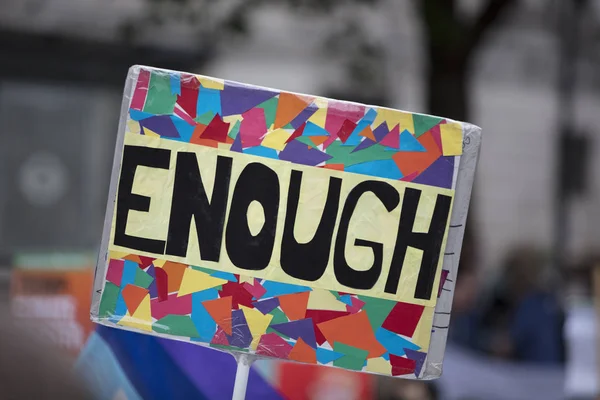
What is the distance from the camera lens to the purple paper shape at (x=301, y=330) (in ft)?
7.09

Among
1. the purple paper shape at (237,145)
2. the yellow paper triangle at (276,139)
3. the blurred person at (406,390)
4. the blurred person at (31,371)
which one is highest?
the yellow paper triangle at (276,139)

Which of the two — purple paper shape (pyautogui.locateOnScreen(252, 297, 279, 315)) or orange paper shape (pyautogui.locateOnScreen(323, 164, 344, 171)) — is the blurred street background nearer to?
purple paper shape (pyautogui.locateOnScreen(252, 297, 279, 315))

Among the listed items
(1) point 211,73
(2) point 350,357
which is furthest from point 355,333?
(1) point 211,73

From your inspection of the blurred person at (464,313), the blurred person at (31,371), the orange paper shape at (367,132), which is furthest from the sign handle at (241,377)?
the blurred person at (464,313)

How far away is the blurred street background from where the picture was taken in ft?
18.9

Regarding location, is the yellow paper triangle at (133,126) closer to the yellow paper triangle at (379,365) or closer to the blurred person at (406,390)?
the yellow paper triangle at (379,365)

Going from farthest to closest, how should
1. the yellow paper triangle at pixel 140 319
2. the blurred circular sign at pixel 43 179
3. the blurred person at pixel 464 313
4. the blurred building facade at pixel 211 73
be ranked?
the blurred circular sign at pixel 43 179
the blurred building facade at pixel 211 73
the blurred person at pixel 464 313
the yellow paper triangle at pixel 140 319

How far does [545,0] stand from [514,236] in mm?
4412

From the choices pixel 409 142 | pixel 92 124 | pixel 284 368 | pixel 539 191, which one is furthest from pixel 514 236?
pixel 409 142

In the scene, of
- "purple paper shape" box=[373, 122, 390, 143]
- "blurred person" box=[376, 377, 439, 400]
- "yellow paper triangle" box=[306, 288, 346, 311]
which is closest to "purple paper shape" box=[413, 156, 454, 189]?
"purple paper shape" box=[373, 122, 390, 143]

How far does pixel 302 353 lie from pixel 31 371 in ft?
3.88

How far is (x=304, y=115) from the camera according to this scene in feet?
7.14

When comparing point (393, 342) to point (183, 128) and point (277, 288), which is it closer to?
point (277, 288)

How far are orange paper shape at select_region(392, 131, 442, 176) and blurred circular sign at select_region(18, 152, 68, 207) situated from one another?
9.95 m
